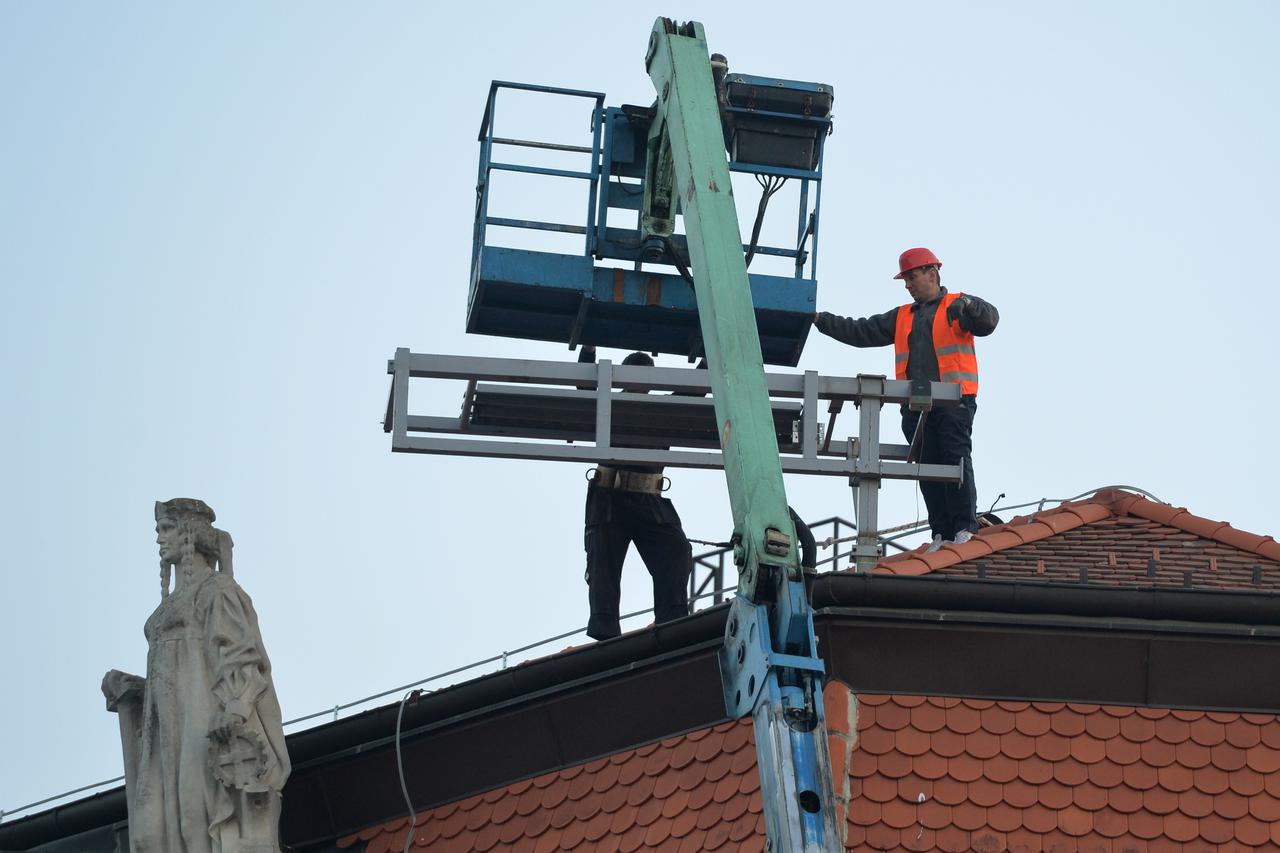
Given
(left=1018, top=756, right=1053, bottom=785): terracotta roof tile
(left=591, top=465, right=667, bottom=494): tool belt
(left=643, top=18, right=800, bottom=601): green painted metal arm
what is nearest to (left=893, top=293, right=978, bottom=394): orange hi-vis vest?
(left=591, top=465, right=667, bottom=494): tool belt

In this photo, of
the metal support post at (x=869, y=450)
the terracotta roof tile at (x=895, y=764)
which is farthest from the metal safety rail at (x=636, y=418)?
the terracotta roof tile at (x=895, y=764)

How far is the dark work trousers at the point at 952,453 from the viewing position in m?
17.9

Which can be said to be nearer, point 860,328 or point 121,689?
point 121,689

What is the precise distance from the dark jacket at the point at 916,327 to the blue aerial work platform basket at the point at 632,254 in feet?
1.06

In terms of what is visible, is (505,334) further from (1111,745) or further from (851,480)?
(1111,745)

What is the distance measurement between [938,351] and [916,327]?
313 millimetres

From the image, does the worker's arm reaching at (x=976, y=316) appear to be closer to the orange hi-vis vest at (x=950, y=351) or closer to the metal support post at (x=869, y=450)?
the orange hi-vis vest at (x=950, y=351)

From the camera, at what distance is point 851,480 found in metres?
17.9

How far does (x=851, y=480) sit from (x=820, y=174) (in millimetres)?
2649

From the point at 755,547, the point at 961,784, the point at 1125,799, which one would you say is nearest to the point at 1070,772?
the point at 1125,799

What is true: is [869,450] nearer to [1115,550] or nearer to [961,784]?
[1115,550]

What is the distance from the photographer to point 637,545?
18.0 m

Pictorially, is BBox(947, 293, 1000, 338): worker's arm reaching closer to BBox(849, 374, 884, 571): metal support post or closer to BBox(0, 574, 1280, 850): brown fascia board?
BBox(849, 374, 884, 571): metal support post

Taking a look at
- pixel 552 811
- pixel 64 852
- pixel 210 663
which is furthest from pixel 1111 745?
pixel 64 852
